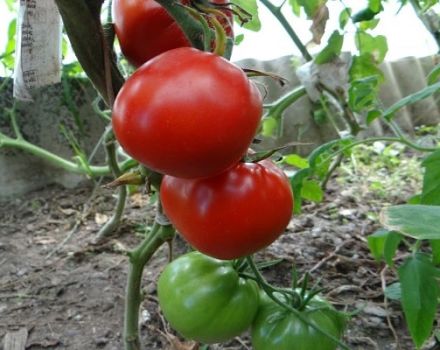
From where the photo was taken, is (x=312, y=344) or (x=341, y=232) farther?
(x=341, y=232)

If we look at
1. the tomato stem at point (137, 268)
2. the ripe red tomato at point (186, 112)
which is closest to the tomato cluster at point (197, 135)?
the ripe red tomato at point (186, 112)

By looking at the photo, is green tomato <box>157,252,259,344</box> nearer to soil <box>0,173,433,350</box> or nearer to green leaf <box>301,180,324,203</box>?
soil <box>0,173,433,350</box>

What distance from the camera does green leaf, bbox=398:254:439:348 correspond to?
0.64 meters

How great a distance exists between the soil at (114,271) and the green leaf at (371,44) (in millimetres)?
518

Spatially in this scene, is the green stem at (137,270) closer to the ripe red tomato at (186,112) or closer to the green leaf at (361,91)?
the ripe red tomato at (186,112)

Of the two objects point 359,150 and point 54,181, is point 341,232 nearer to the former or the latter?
point 359,150

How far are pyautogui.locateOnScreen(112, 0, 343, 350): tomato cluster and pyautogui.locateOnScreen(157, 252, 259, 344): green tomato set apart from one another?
20 centimetres

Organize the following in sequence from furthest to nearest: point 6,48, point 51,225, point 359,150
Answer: point 359,150, point 51,225, point 6,48

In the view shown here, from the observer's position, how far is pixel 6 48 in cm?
129

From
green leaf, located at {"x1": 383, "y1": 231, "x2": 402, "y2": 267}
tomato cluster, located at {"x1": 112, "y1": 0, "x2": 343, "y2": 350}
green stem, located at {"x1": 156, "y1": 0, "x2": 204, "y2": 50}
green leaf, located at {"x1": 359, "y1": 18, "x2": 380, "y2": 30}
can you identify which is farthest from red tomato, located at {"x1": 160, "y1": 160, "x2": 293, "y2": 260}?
green leaf, located at {"x1": 359, "y1": 18, "x2": 380, "y2": 30}

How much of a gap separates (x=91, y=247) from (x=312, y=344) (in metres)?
0.96

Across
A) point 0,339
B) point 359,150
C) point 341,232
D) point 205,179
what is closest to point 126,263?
point 0,339

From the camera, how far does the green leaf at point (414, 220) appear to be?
0.35 metres

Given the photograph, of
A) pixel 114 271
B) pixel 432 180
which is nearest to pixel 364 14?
pixel 432 180
